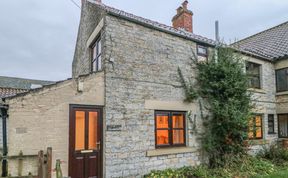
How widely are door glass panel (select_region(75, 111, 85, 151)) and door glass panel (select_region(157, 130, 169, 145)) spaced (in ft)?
9.52

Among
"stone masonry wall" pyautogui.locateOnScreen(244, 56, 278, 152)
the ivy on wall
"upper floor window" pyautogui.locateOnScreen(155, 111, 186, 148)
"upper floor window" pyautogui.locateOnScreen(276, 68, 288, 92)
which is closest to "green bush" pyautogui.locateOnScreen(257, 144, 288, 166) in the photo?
"stone masonry wall" pyautogui.locateOnScreen(244, 56, 278, 152)

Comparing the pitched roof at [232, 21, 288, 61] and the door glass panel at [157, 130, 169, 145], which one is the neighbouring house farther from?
the pitched roof at [232, 21, 288, 61]

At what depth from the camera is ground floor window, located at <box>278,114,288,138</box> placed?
41.6 ft

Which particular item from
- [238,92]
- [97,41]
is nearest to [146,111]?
[97,41]

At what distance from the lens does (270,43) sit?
15047mm

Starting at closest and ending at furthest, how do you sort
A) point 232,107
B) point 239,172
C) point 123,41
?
point 123,41 < point 239,172 < point 232,107

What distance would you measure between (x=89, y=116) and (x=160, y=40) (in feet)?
13.6

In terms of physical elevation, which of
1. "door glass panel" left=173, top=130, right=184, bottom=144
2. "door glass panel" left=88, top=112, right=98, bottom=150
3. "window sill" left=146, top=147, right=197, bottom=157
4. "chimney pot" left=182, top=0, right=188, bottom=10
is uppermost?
"chimney pot" left=182, top=0, right=188, bottom=10

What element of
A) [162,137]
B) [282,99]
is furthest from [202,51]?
[282,99]

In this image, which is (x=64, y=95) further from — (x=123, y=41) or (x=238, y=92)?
(x=238, y=92)

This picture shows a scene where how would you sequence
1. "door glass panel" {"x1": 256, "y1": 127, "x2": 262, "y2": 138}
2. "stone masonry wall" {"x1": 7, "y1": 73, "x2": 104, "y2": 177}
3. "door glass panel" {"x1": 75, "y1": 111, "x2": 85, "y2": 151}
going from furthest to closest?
1. "door glass panel" {"x1": 256, "y1": 127, "x2": 262, "y2": 138}
2. "door glass panel" {"x1": 75, "y1": 111, "x2": 85, "y2": 151}
3. "stone masonry wall" {"x1": 7, "y1": 73, "x2": 104, "y2": 177}

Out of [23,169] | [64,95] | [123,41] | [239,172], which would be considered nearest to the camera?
[23,169]

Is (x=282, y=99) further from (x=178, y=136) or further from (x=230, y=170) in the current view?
(x=178, y=136)

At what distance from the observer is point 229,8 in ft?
99.2
